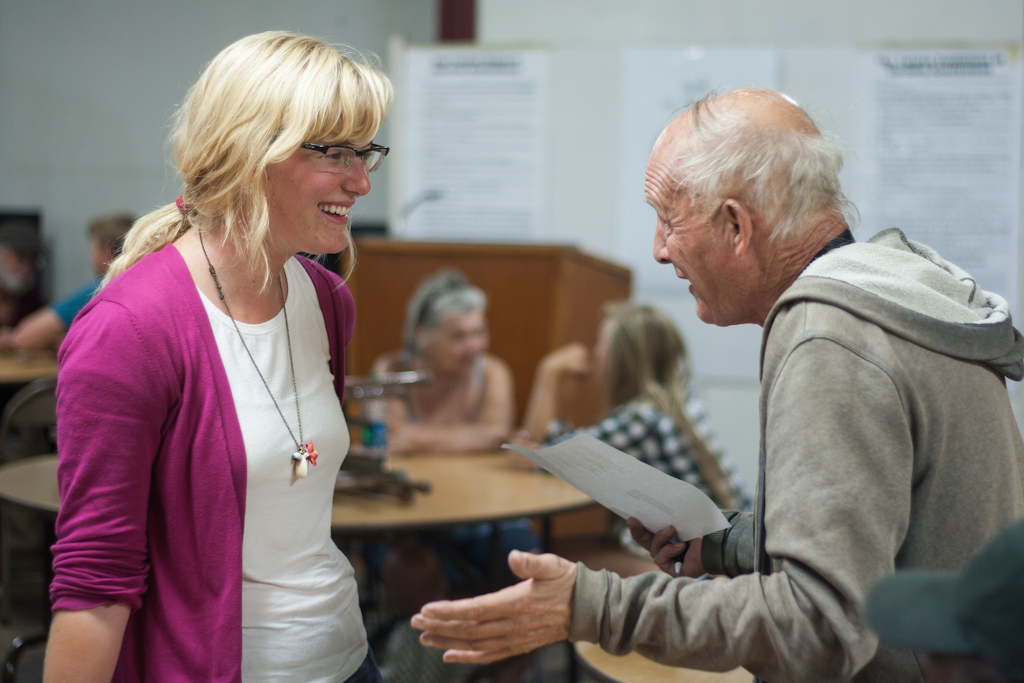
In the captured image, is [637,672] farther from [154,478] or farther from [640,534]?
[154,478]

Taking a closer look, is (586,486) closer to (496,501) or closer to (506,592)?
(506,592)

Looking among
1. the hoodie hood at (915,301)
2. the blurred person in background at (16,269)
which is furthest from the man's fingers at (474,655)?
the blurred person in background at (16,269)

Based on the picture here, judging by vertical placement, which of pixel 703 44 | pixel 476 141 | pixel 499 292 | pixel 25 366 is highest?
pixel 703 44

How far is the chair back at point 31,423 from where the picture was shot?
303cm

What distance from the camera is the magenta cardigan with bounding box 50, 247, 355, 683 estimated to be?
931 millimetres

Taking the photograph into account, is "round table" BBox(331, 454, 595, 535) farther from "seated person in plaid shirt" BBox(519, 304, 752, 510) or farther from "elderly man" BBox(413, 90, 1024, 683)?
"elderly man" BBox(413, 90, 1024, 683)

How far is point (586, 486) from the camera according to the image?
1.05 metres

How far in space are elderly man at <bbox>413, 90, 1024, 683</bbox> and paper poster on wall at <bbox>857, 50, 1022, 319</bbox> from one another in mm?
3279

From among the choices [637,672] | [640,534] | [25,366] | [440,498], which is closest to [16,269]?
[25,366]

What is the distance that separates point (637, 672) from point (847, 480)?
76cm

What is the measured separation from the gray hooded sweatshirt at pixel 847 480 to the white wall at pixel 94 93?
4.89 meters

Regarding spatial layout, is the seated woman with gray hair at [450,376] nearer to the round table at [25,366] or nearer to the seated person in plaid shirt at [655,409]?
the seated person in plaid shirt at [655,409]

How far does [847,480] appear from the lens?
30.4 inches

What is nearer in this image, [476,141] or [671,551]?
[671,551]
